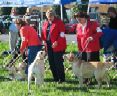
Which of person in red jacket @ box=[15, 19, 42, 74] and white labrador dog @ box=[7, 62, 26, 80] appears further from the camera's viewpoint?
white labrador dog @ box=[7, 62, 26, 80]

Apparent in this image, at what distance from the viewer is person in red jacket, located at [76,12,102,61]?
9.74 m

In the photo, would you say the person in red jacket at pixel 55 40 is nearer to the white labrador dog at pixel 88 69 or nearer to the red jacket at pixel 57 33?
the red jacket at pixel 57 33

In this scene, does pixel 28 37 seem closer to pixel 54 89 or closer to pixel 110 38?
pixel 54 89

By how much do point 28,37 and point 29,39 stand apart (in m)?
0.08

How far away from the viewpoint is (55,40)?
10.1m

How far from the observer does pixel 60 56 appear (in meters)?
10.3

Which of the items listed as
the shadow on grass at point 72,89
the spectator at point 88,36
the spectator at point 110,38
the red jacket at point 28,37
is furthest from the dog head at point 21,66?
the spectator at point 110,38

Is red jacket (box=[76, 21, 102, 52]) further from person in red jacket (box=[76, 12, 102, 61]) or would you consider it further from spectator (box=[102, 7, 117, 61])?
spectator (box=[102, 7, 117, 61])

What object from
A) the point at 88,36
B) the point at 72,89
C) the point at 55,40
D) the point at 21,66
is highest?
the point at 88,36

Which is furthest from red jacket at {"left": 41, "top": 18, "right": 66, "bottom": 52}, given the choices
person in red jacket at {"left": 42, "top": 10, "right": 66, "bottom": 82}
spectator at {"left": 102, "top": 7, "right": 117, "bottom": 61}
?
spectator at {"left": 102, "top": 7, "right": 117, "bottom": 61}

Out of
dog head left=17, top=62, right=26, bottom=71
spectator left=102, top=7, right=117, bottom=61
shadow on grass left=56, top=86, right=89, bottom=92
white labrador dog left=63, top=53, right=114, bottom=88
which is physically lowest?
shadow on grass left=56, top=86, right=89, bottom=92

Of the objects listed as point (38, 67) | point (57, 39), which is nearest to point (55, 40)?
point (57, 39)

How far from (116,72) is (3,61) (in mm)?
3829

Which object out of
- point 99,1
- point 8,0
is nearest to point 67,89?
point 99,1
